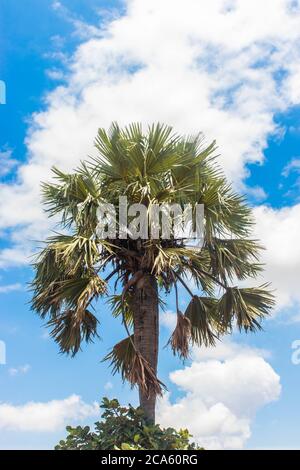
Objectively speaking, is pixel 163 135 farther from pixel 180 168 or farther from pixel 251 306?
pixel 251 306

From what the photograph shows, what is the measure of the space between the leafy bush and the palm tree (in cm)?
69

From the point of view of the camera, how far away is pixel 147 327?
1137 cm

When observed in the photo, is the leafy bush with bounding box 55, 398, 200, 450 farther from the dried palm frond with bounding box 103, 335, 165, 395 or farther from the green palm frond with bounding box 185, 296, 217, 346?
the green palm frond with bounding box 185, 296, 217, 346

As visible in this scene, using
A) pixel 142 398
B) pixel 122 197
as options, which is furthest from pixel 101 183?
pixel 142 398

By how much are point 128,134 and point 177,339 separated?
4.43 meters

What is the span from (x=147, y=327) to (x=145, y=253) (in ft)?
4.86

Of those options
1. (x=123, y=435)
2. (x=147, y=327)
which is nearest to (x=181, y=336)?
(x=147, y=327)

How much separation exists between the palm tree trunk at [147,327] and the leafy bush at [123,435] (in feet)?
1.32

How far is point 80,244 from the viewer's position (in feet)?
35.8

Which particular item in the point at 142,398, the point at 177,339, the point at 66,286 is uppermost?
the point at 66,286

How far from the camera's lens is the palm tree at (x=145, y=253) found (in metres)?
11.2

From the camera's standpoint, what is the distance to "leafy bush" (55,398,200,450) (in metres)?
9.70

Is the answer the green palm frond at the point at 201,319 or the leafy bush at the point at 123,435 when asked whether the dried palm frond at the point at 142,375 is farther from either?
the green palm frond at the point at 201,319

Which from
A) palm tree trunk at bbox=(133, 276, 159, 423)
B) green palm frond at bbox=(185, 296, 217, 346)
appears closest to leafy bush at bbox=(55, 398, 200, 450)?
palm tree trunk at bbox=(133, 276, 159, 423)
